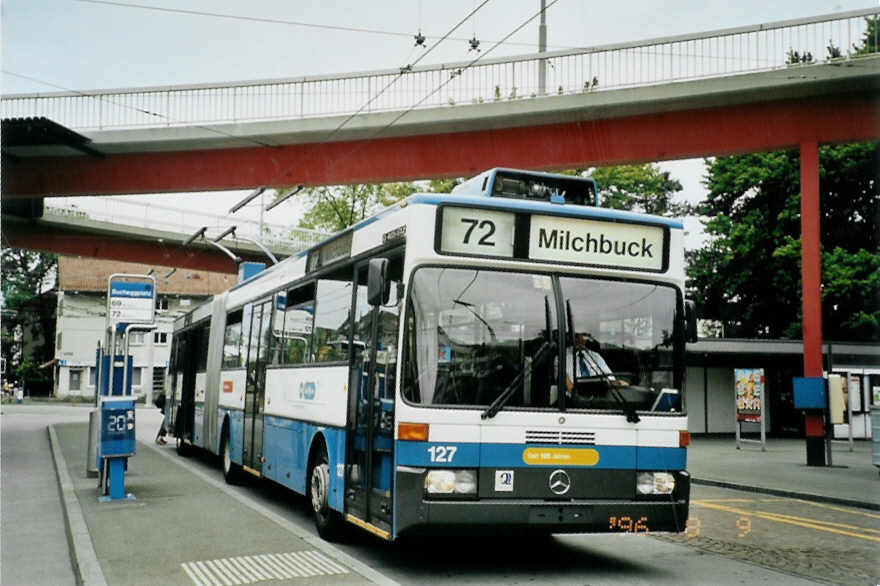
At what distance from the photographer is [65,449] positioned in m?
21.6

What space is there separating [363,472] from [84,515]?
15.4 feet

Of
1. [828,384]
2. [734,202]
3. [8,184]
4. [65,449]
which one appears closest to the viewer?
[828,384]

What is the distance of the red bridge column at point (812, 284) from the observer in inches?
788

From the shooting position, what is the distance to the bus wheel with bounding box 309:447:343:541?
963 cm

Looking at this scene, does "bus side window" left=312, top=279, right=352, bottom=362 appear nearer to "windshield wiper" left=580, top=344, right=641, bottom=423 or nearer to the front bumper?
the front bumper

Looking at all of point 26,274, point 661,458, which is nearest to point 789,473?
point 661,458

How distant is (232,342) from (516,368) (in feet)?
30.4

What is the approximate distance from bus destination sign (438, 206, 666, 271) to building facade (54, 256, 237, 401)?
219 feet

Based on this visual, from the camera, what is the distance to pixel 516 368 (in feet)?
25.5

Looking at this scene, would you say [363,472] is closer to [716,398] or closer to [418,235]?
[418,235]

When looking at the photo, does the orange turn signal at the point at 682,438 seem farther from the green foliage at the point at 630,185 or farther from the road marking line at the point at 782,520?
the green foliage at the point at 630,185

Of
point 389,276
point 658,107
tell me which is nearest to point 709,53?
point 658,107

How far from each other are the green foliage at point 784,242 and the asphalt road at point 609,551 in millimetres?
24810

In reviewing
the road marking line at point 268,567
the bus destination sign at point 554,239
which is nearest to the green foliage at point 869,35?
the bus destination sign at point 554,239
